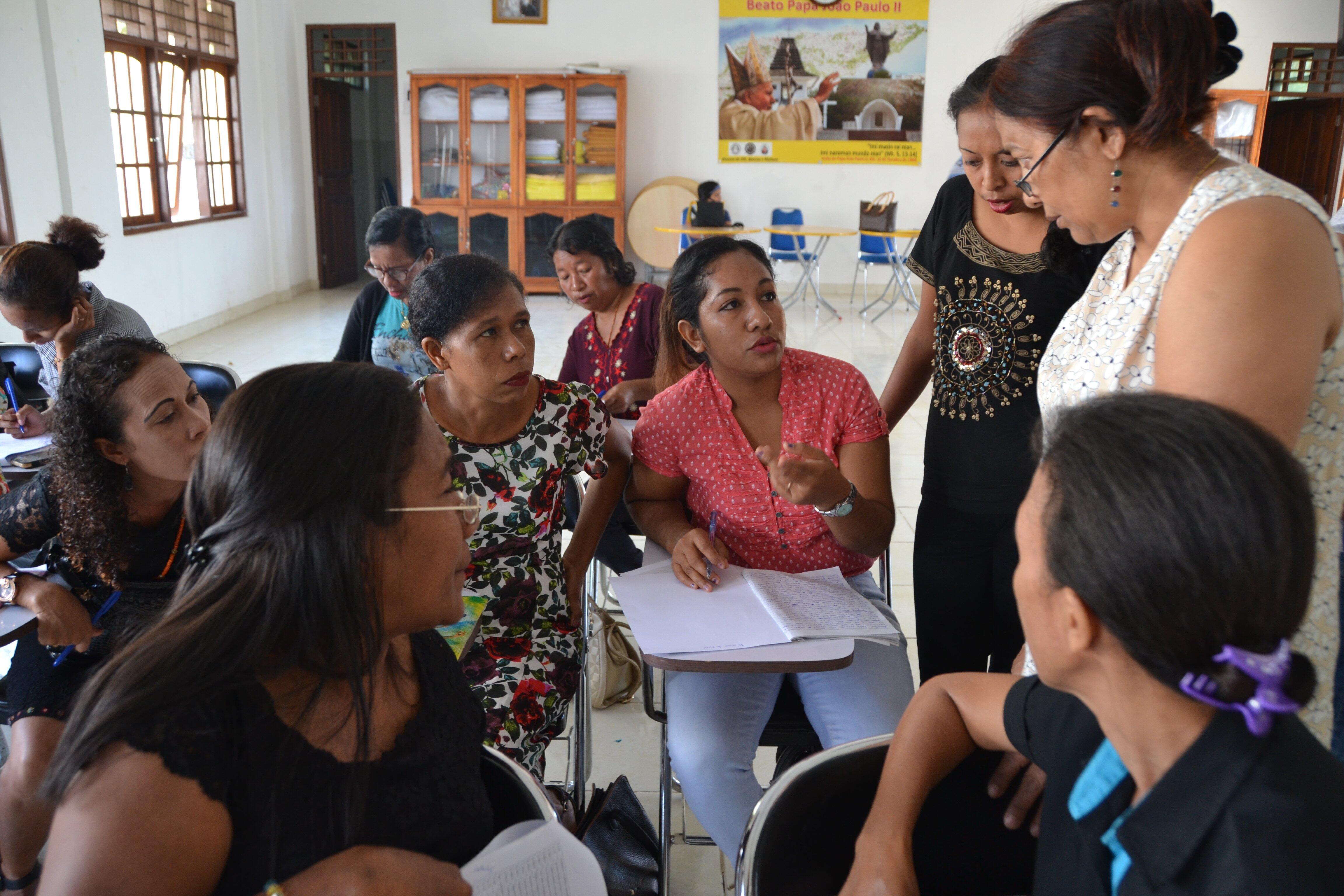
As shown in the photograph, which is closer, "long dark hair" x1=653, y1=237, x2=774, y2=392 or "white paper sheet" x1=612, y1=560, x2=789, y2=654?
"white paper sheet" x1=612, y1=560, x2=789, y2=654

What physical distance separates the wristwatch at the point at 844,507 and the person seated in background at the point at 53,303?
81.1 inches

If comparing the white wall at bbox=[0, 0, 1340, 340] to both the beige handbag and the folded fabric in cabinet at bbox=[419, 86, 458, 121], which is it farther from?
the beige handbag

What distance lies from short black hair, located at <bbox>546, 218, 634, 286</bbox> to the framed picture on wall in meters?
7.54

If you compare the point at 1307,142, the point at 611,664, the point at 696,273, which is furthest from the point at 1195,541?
the point at 1307,142

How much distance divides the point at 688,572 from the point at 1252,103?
1084 cm

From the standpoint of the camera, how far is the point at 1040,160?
1.22 metres

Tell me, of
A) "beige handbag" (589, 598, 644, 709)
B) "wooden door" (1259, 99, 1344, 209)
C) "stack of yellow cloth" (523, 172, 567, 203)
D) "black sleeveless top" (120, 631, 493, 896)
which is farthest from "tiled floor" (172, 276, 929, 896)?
"wooden door" (1259, 99, 1344, 209)

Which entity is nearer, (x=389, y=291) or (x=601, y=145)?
(x=389, y=291)

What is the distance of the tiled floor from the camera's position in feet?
7.47

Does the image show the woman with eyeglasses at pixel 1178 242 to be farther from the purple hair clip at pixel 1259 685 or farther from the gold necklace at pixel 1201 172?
the purple hair clip at pixel 1259 685

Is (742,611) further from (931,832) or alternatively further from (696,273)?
(696,273)

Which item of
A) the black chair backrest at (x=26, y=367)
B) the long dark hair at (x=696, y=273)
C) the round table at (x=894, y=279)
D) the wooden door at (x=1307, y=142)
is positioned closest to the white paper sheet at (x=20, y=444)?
the black chair backrest at (x=26, y=367)

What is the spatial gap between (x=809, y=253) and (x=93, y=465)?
8.70 meters

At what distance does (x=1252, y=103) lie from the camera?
32.3 feet
